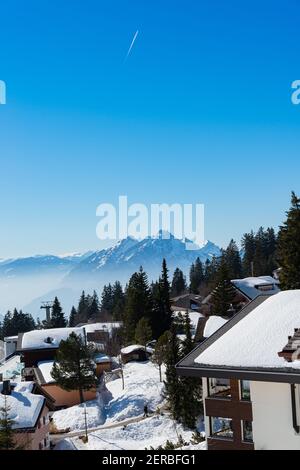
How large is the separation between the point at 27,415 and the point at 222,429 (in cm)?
1740

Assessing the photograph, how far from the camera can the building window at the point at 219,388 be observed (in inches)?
597

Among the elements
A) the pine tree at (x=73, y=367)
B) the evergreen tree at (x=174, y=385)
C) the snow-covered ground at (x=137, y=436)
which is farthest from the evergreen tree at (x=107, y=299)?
the snow-covered ground at (x=137, y=436)

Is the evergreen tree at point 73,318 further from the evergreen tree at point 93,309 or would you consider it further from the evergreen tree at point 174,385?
the evergreen tree at point 174,385

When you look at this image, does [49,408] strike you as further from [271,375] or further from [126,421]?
[271,375]

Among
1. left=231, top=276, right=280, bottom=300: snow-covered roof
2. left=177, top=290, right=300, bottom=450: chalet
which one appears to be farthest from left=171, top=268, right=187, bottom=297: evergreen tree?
left=177, top=290, right=300, bottom=450: chalet

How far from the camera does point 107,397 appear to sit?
151 feet

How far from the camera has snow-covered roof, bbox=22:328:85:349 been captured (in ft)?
191

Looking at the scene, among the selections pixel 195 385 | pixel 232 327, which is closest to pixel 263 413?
pixel 232 327

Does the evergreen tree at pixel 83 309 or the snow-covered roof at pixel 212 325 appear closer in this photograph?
the snow-covered roof at pixel 212 325

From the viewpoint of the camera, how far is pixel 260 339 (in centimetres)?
1413

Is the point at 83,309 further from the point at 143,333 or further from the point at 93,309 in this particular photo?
the point at 143,333

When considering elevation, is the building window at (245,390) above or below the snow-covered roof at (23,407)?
above

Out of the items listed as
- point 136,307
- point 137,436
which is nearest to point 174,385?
point 137,436
